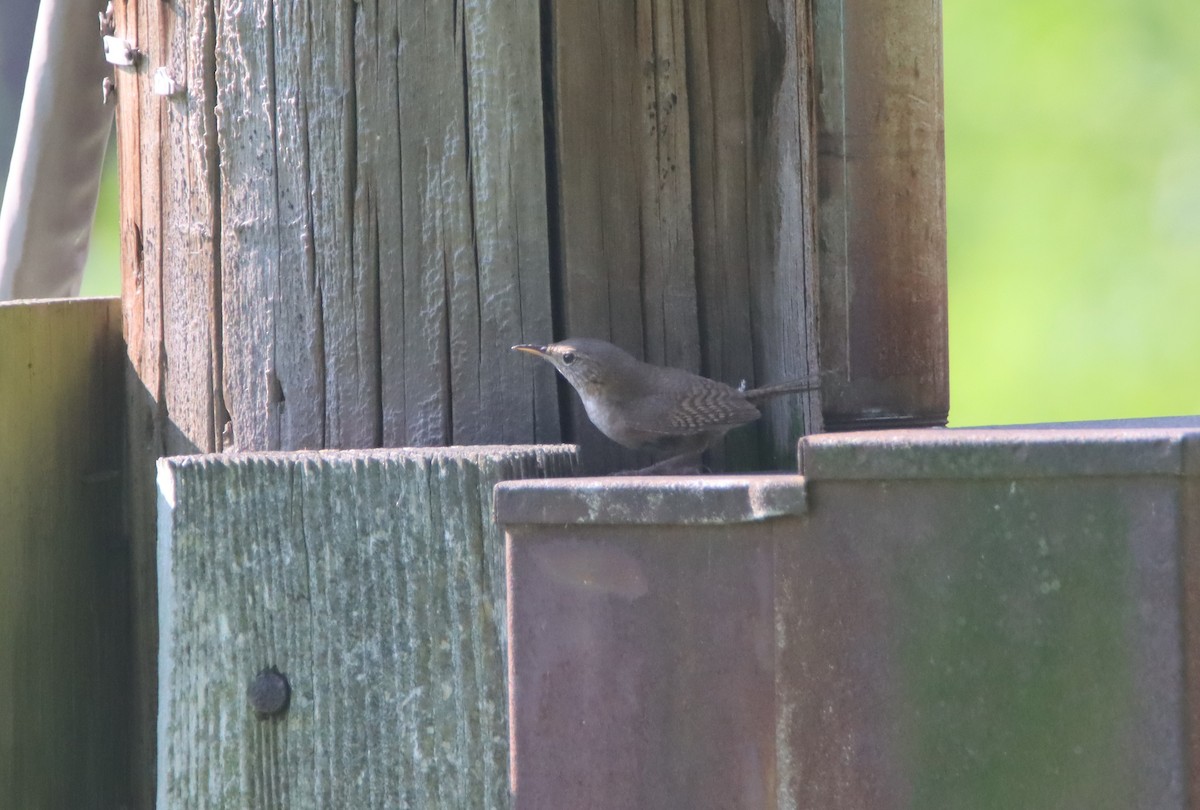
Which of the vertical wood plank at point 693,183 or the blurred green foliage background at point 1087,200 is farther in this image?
the blurred green foliage background at point 1087,200

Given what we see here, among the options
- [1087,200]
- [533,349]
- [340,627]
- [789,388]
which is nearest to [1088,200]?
[1087,200]

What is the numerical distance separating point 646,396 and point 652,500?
4.38 ft

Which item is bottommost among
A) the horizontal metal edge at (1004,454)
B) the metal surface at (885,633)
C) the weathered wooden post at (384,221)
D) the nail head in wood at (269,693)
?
the nail head in wood at (269,693)

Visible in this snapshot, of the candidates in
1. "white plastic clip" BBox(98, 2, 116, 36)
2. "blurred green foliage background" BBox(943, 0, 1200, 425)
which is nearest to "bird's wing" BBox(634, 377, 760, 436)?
"white plastic clip" BBox(98, 2, 116, 36)

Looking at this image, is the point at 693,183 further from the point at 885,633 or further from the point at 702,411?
the point at 885,633

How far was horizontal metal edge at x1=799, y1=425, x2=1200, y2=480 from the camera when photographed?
50.1 inches

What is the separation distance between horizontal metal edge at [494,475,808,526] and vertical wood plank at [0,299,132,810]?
3.46 feet

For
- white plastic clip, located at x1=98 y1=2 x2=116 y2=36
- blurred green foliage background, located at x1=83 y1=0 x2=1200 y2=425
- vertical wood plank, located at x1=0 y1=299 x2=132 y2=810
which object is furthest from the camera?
blurred green foliage background, located at x1=83 y1=0 x2=1200 y2=425

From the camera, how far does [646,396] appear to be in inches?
109

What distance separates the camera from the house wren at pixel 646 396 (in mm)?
2207

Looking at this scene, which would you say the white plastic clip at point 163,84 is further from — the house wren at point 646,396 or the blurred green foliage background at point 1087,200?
the blurred green foliage background at point 1087,200

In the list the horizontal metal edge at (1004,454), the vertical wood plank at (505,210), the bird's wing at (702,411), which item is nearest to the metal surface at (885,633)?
the horizontal metal edge at (1004,454)

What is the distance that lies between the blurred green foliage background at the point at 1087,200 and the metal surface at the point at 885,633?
4.96m

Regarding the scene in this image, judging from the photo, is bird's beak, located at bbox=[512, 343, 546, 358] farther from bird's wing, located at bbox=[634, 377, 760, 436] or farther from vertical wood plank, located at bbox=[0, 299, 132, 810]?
vertical wood plank, located at bbox=[0, 299, 132, 810]
